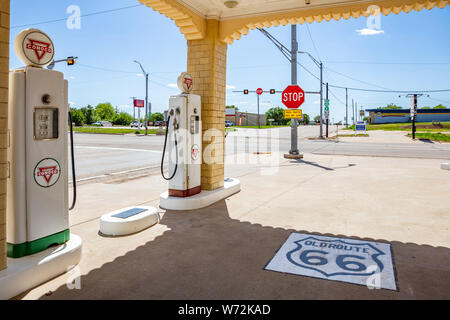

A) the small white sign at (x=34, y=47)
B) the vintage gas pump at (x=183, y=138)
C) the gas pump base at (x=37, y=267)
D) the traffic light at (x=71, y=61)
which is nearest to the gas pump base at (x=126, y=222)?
the gas pump base at (x=37, y=267)

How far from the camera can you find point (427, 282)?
139 inches

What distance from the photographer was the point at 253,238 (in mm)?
4930

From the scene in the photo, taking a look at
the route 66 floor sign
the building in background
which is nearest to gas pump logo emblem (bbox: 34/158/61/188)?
the route 66 floor sign

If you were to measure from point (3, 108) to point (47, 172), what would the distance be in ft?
2.83

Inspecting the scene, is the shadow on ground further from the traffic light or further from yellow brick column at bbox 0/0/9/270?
the traffic light

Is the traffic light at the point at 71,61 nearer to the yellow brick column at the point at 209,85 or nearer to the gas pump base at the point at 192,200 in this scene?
the yellow brick column at the point at 209,85

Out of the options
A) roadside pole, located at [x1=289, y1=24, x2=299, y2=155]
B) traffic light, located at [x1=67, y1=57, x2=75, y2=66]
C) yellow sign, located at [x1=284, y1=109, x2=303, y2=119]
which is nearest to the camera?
roadside pole, located at [x1=289, y1=24, x2=299, y2=155]

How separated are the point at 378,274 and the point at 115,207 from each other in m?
4.92

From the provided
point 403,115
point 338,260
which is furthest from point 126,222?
point 403,115

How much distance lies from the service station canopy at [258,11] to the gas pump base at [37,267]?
172 inches

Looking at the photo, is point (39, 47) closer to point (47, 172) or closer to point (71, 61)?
point (47, 172)

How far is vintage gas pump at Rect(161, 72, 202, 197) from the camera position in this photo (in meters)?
6.59

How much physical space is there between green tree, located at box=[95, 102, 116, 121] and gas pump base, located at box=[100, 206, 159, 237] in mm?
157720

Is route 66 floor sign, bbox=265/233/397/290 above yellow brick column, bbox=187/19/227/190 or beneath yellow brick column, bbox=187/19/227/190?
beneath
